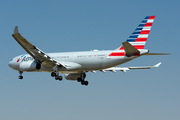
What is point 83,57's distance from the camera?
4516 cm

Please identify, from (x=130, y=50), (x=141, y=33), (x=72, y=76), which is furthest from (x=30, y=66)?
(x=141, y=33)

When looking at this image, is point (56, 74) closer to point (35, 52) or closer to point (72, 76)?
point (35, 52)

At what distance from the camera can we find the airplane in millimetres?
42169

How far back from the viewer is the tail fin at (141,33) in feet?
140

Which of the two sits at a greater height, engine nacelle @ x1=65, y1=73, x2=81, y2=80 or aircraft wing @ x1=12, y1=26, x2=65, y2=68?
aircraft wing @ x1=12, y1=26, x2=65, y2=68

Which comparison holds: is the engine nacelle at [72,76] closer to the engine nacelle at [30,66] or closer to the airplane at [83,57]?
the airplane at [83,57]

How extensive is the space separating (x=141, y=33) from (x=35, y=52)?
13.6 metres

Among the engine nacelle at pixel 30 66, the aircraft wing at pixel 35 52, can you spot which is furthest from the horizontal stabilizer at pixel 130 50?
the engine nacelle at pixel 30 66

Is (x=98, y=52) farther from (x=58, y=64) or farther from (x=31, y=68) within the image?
(x=31, y=68)

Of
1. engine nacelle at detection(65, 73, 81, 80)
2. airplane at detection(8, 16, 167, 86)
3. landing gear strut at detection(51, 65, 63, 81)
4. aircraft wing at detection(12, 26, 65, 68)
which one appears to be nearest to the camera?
aircraft wing at detection(12, 26, 65, 68)

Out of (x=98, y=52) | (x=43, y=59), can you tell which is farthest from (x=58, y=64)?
(x=98, y=52)

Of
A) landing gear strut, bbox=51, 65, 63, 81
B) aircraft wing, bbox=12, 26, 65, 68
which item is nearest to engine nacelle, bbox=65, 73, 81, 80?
landing gear strut, bbox=51, 65, 63, 81

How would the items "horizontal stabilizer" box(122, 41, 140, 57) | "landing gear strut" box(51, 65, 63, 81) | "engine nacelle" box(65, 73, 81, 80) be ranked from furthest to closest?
"engine nacelle" box(65, 73, 81, 80) < "landing gear strut" box(51, 65, 63, 81) < "horizontal stabilizer" box(122, 41, 140, 57)

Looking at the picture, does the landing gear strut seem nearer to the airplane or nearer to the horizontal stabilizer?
the airplane
